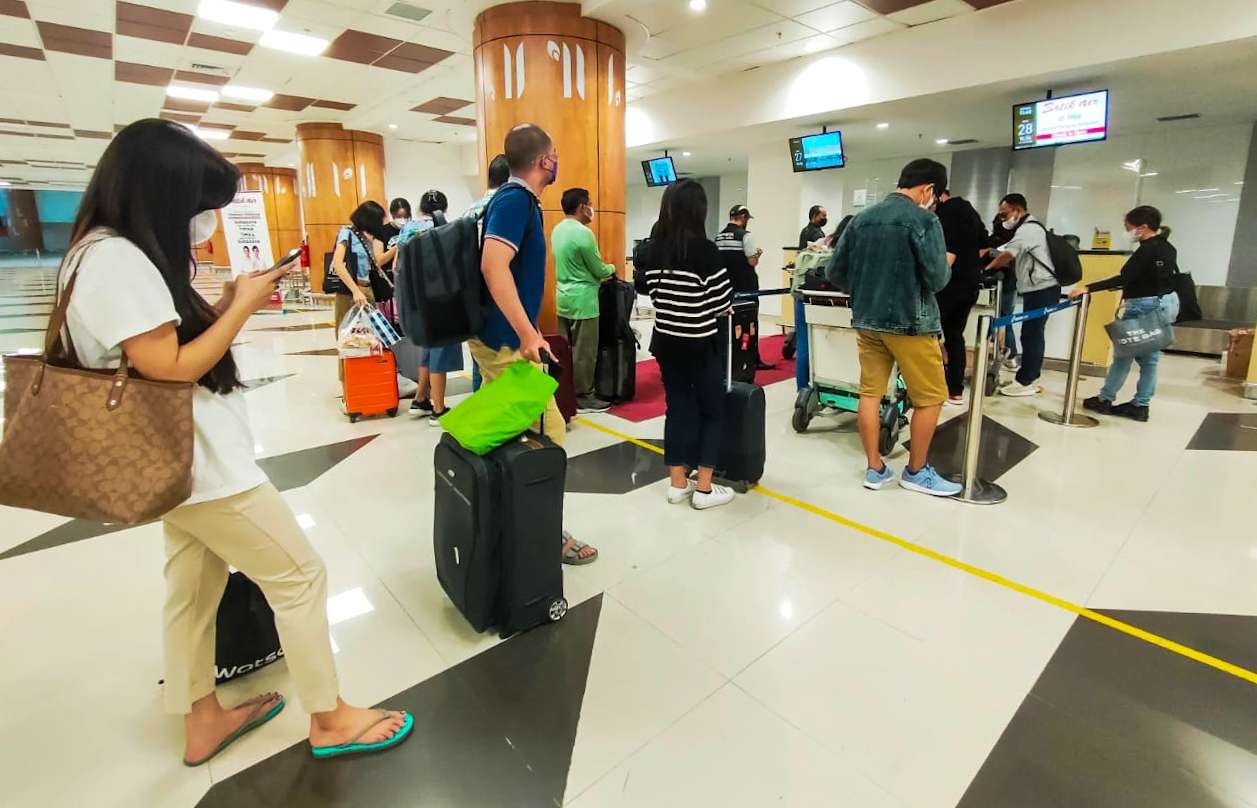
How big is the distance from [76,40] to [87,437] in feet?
27.6

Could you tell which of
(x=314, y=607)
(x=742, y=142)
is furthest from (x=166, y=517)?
(x=742, y=142)

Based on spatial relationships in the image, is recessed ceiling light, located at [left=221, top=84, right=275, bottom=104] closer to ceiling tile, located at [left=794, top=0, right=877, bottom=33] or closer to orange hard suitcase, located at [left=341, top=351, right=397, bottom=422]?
orange hard suitcase, located at [left=341, top=351, right=397, bottom=422]

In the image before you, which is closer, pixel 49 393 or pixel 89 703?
pixel 49 393

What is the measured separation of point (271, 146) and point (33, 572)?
14446 mm

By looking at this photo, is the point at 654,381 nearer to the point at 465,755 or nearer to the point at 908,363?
the point at 908,363

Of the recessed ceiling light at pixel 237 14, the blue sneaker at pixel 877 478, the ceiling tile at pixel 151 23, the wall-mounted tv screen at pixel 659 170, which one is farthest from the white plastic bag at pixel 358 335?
the wall-mounted tv screen at pixel 659 170

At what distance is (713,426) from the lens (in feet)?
9.60

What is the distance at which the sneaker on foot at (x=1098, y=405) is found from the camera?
461 centimetres

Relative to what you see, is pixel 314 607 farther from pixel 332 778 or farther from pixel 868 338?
pixel 868 338

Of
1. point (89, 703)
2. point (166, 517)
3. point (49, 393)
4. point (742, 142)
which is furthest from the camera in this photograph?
point (742, 142)

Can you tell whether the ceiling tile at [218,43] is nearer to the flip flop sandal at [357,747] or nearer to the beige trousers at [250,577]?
the beige trousers at [250,577]

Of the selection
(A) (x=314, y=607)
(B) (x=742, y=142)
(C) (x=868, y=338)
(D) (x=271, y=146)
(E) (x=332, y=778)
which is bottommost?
(E) (x=332, y=778)

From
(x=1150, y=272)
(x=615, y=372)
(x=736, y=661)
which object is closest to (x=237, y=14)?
(x=615, y=372)

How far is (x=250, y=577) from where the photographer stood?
139 cm
